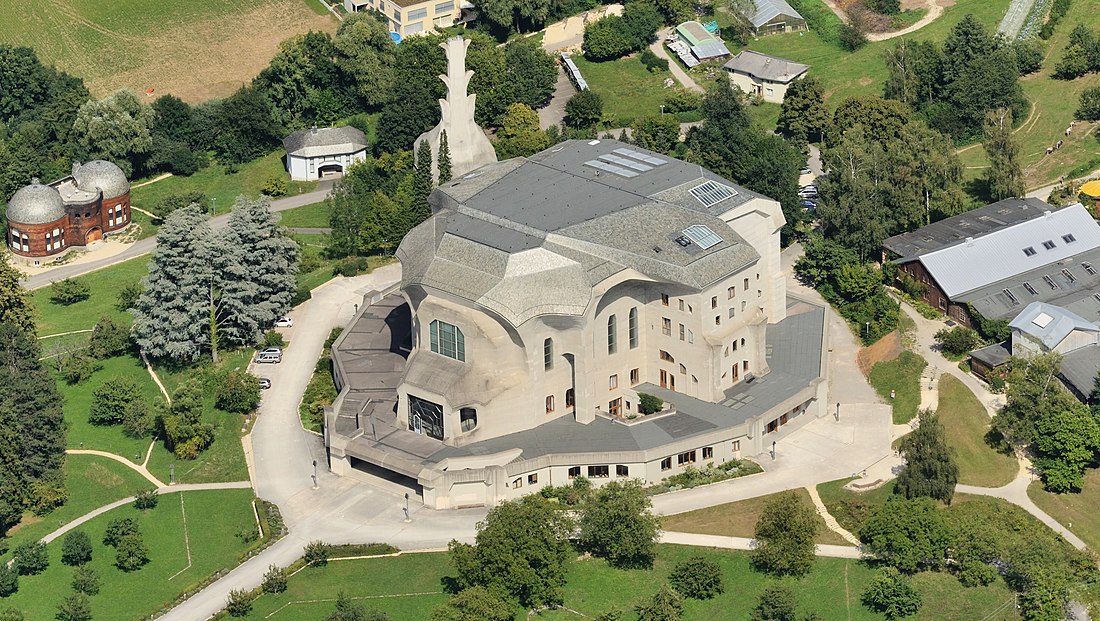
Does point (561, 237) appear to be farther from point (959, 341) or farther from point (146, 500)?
point (146, 500)

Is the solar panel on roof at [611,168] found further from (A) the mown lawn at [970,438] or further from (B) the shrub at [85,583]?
(B) the shrub at [85,583]

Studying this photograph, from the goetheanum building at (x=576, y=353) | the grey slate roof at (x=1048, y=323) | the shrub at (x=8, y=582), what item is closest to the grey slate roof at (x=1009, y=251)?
the grey slate roof at (x=1048, y=323)

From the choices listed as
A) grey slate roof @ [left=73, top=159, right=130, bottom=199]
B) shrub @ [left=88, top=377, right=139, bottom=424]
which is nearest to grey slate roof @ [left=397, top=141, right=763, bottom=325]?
shrub @ [left=88, top=377, right=139, bottom=424]

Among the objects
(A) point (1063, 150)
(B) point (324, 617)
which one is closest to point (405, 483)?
(B) point (324, 617)

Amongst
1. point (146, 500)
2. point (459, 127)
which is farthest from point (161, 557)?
point (459, 127)

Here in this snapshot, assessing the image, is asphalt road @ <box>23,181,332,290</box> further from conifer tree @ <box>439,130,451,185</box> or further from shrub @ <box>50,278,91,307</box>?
conifer tree @ <box>439,130,451,185</box>

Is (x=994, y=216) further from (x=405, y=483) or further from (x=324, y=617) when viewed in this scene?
(x=324, y=617)
